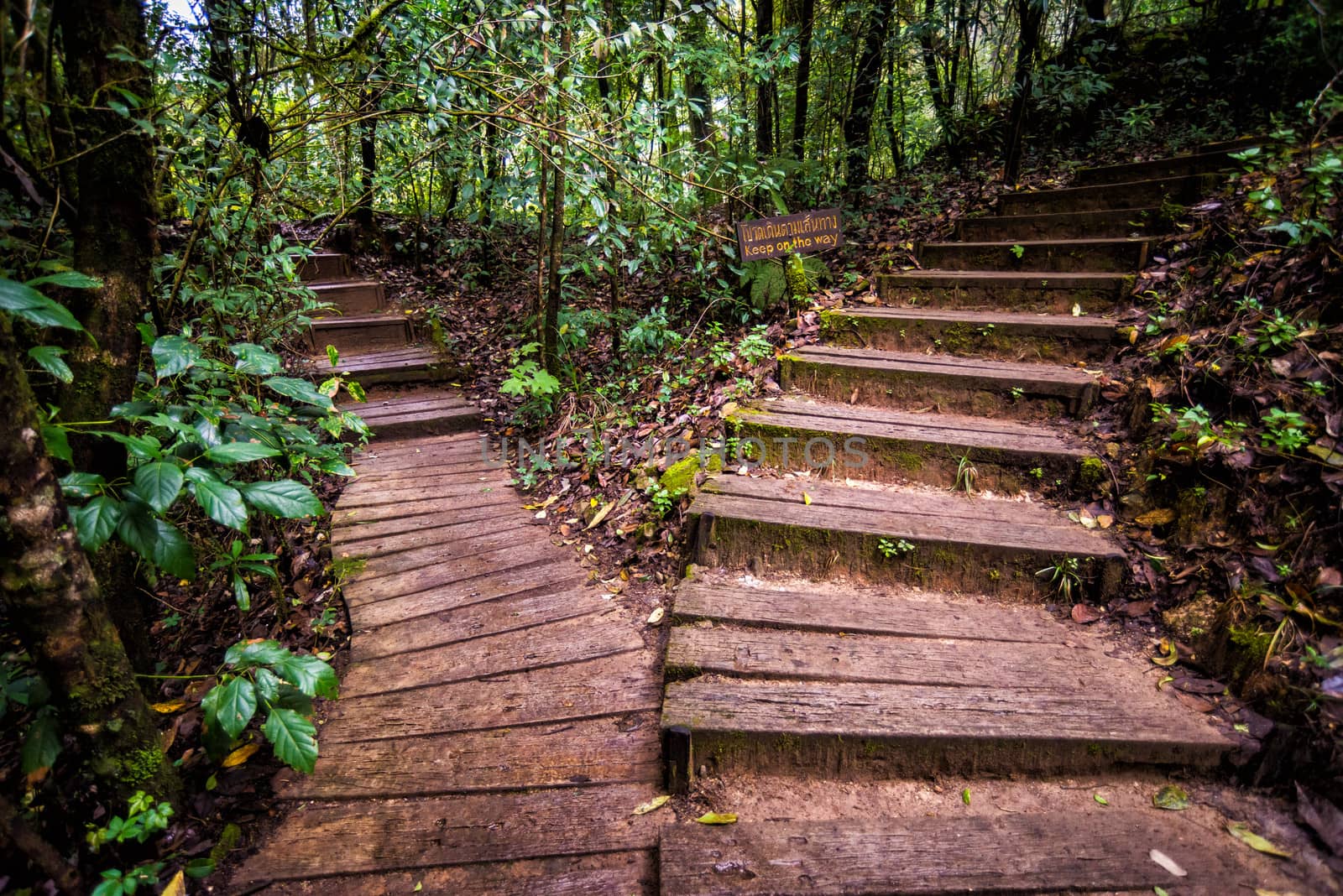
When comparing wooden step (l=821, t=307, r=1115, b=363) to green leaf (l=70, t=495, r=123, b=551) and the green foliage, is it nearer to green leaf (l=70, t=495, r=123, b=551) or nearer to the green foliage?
the green foliage

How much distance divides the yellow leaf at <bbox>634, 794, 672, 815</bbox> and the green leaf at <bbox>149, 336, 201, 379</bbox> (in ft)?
5.96

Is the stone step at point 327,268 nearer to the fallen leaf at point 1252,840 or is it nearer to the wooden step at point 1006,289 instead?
the wooden step at point 1006,289

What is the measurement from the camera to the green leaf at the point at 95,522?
4.17ft

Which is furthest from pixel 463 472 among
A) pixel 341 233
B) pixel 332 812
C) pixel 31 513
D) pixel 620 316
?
pixel 341 233

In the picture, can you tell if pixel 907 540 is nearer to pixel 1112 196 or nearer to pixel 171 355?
pixel 171 355

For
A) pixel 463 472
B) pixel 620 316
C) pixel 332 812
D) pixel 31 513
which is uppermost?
pixel 620 316

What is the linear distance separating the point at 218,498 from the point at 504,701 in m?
1.26

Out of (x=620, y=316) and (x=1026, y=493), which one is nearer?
(x=1026, y=493)

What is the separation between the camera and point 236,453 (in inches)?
56.2

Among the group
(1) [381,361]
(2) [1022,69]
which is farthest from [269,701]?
(2) [1022,69]

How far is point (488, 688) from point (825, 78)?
7.48 meters

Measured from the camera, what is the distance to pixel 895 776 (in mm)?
1725

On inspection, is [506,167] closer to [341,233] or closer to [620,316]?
[620,316]

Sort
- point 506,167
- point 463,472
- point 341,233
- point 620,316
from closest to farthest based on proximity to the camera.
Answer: point 463,472 < point 506,167 < point 620,316 < point 341,233
